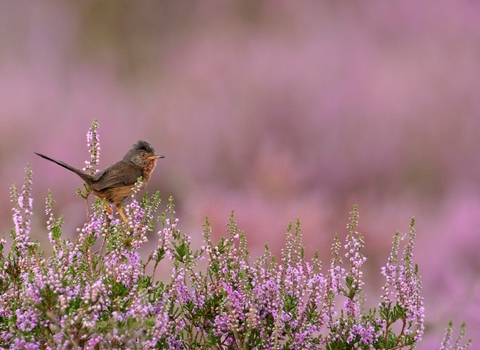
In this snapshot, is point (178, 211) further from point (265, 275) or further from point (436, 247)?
point (265, 275)

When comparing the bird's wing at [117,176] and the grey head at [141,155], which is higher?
the grey head at [141,155]

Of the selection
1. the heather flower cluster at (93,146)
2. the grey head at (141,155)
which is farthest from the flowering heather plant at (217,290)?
the grey head at (141,155)

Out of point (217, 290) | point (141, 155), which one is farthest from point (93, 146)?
point (141, 155)

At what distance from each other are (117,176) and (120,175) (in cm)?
3

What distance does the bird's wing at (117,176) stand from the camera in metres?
3.01

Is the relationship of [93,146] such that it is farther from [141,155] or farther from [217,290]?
[141,155]

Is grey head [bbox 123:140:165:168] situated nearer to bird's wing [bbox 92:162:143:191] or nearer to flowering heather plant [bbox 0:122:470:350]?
bird's wing [bbox 92:162:143:191]

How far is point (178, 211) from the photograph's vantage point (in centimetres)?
565

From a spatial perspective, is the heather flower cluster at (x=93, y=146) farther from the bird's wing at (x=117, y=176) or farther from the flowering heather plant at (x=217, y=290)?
the bird's wing at (x=117, y=176)

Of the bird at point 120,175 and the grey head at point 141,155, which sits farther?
the grey head at point 141,155

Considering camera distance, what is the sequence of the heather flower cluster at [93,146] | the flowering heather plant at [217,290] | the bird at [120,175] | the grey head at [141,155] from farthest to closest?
the grey head at [141,155] < the bird at [120,175] < the heather flower cluster at [93,146] < the flowering heather plant at [217,290]

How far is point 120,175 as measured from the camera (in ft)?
10.3

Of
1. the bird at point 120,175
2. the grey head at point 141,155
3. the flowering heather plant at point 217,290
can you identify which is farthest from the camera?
the grey head at point 141,155

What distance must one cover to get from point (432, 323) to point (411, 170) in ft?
7.16
